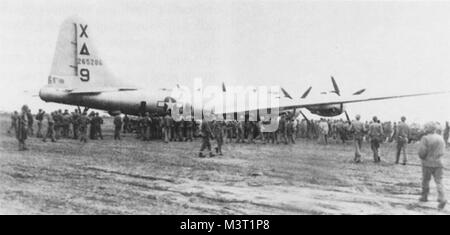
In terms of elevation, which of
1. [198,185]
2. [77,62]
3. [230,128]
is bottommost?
[198,185]

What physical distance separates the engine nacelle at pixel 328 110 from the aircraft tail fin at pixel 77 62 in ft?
42.9

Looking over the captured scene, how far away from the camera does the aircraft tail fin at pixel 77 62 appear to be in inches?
927

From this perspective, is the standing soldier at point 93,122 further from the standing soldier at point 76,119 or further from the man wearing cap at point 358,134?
the man wearing cap at point 358,134

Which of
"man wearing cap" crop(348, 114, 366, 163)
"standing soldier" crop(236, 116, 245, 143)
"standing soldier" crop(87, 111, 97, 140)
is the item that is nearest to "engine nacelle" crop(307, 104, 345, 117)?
"standing soldier" crop(236, 116, 245, 143)

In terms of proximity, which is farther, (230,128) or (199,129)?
(230,128)

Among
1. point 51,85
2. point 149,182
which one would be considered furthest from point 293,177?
point 51,85

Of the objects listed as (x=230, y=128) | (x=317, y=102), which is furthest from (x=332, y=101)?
(x=230, y=128)

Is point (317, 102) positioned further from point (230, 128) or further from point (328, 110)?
point (230, 128)

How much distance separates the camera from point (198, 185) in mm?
10891

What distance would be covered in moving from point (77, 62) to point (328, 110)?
51.5 feet

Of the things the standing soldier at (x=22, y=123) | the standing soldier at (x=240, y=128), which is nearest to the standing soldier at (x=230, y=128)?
the standing soldier at (x=240, y=128)

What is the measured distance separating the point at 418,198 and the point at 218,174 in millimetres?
5205

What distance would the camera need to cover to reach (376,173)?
1405 cm

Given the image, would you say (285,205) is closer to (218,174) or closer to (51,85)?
(218,174)
